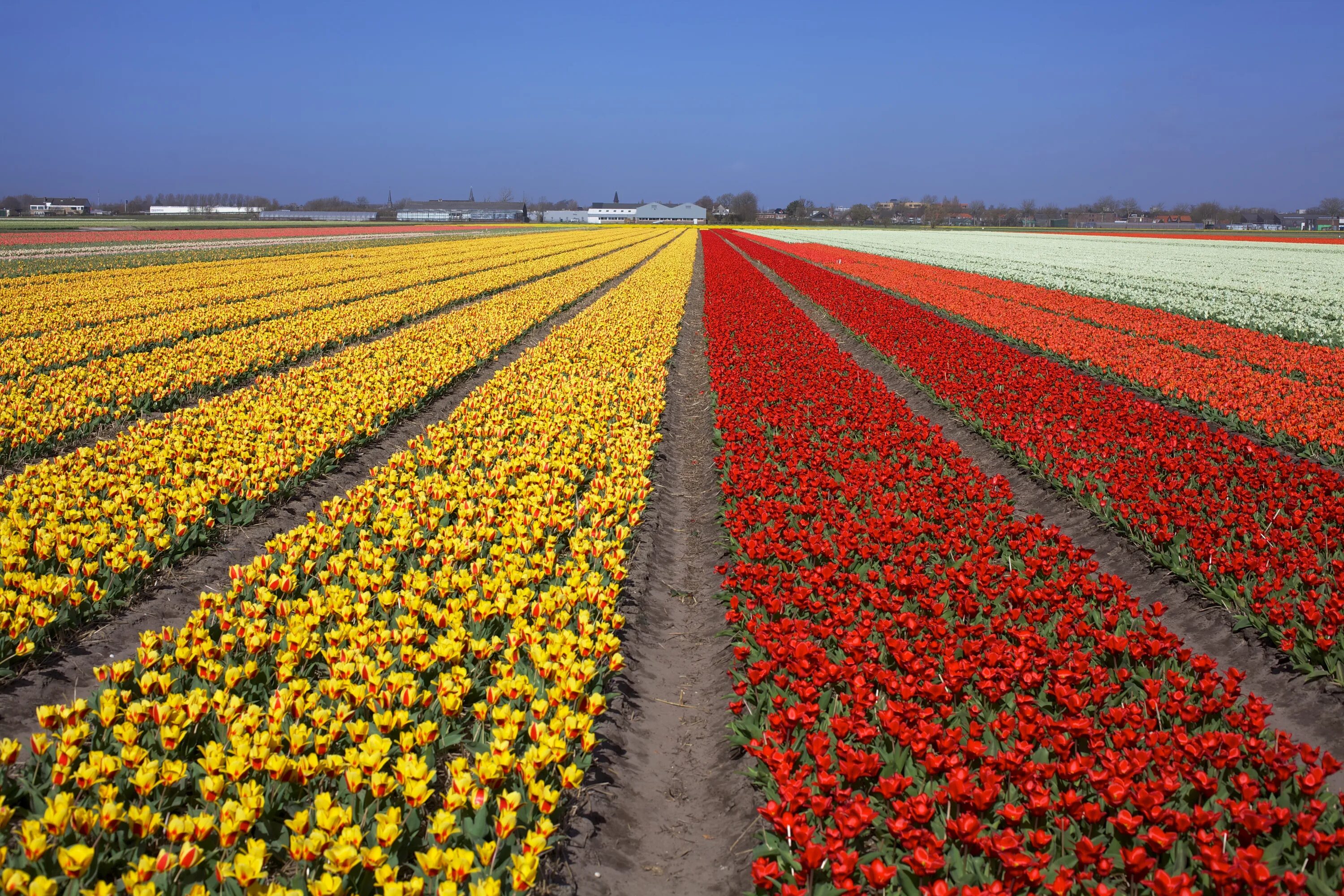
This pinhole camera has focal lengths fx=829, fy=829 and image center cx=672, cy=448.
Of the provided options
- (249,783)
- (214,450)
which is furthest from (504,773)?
(214,450)

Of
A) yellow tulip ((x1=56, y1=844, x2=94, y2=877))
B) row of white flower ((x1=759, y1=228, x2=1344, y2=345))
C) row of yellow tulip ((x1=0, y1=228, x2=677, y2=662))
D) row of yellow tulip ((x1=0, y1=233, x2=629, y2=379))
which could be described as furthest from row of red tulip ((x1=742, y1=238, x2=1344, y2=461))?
row of yellow tulip ((x1=0, y1=233, x2=629, y2=379))

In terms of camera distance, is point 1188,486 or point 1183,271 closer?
point 1188,486

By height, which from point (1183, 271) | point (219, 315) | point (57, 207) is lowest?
point (219, 315)

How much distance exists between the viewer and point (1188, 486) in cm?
848

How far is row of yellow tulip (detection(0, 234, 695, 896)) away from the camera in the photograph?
3215 millimetres

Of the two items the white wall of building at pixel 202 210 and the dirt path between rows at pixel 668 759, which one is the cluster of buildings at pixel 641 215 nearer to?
the white wall of building at pixel 202 210

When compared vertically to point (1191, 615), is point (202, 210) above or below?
above

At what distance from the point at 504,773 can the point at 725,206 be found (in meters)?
178

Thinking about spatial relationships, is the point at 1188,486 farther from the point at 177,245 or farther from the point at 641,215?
the point at 641,215

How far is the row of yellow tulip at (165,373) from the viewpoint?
32.5 feet

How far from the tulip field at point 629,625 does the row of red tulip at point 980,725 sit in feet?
0.09

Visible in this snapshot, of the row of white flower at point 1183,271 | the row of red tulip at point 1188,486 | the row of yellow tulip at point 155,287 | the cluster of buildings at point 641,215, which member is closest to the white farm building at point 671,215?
the cluster of buildings at point 641,215

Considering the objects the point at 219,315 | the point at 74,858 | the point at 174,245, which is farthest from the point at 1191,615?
the point at 174,245

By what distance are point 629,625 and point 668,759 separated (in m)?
1.57
